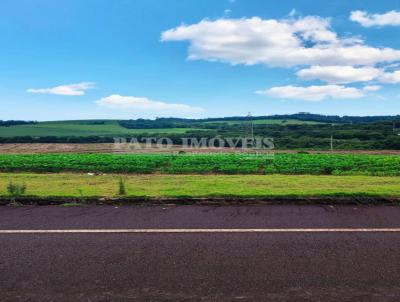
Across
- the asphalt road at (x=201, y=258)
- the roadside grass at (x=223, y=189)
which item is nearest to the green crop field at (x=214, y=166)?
the roadside grass at (x=223, y=189)

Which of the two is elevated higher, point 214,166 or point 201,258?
point 201,258

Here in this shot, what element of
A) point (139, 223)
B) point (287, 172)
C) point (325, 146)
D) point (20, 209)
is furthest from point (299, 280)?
point (325, 146)

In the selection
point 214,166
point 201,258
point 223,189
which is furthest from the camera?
point 214,166

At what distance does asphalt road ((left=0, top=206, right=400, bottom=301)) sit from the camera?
13.7ft

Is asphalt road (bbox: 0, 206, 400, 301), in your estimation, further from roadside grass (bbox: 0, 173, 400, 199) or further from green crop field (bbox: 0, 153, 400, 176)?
green crop field (bbox: 0, 153, 400, 176)

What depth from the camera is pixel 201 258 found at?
5.13 meters

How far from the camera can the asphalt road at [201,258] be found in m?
4.18

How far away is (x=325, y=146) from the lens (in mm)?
60906

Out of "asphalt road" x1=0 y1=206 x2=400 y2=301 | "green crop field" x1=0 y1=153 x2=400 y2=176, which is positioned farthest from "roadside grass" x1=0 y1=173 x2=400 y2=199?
"green crop field" x1=0 y1=153 x2=400 y2=176

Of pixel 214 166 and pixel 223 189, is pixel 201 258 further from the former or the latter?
pixel 214 166

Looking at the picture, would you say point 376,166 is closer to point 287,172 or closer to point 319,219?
point 287,172

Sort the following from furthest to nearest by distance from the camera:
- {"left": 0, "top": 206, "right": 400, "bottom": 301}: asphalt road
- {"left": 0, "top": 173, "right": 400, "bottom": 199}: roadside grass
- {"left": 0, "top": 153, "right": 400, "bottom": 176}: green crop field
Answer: {"left": 0, "top": 153, "right": 400, "bottom": 176}: green crop field
{"left": 0, "top": 173, "right": 400, "bottom": 199}: roadside grass
{"left": 0, "top": 206, "right": 400, "bottom": 301}: asphalt road

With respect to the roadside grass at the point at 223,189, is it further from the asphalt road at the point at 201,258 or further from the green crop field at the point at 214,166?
the green crop field at the point at 214,166

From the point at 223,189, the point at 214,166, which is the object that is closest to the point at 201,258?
the point at 223,189
